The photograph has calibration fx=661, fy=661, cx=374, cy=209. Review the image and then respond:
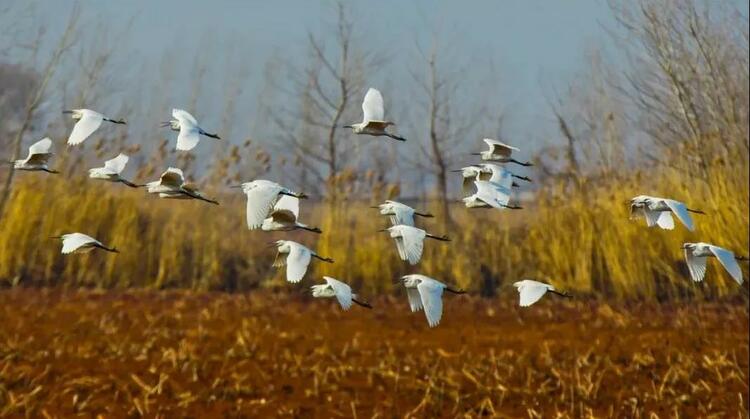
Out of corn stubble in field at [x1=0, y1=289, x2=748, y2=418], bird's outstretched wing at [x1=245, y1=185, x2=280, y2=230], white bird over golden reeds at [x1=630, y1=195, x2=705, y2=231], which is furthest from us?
corn stubble in field at [x1=0, y1=289, x2=748, y2=418]

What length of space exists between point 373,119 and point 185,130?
1.37 ft

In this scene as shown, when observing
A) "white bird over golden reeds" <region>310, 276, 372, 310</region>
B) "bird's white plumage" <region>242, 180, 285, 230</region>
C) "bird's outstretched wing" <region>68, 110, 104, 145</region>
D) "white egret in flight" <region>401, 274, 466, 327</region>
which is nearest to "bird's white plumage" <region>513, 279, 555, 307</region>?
"white egret in flight" <region>401, 274, 466, 327</region>

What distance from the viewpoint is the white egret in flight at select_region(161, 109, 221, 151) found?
4.48 feet

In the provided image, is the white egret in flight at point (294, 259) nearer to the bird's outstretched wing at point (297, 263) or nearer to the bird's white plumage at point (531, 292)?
the bird's outstretched wing at point (297, 263)

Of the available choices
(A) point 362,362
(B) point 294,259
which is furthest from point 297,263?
A: (A) point 362,362

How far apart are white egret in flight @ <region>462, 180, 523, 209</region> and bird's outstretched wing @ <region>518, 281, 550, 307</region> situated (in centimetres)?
20

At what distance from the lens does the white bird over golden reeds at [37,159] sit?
146 cm

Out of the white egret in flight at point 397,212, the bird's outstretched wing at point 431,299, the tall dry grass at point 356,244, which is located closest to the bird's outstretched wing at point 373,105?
the white egret in flight at point 397,212

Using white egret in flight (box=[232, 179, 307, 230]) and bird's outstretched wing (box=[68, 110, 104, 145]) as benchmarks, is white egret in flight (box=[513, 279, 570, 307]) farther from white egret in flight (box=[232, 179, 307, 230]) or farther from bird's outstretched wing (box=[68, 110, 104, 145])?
bird's outstretched wing (box=[68, 110, 104, 145])

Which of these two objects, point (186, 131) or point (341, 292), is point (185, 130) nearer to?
point (186, 131)

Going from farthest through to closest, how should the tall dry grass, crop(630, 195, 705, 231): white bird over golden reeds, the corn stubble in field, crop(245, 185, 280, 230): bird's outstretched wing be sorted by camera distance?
the tall dry grass < the corn stubble in field < crop(630, 195, 705, 231): white bird over golden reeds < crop(245, 185, 280, 230): bird's outstretched wing

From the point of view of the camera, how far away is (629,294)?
301 inches

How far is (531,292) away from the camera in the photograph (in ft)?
4.91

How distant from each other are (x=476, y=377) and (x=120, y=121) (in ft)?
9.44
